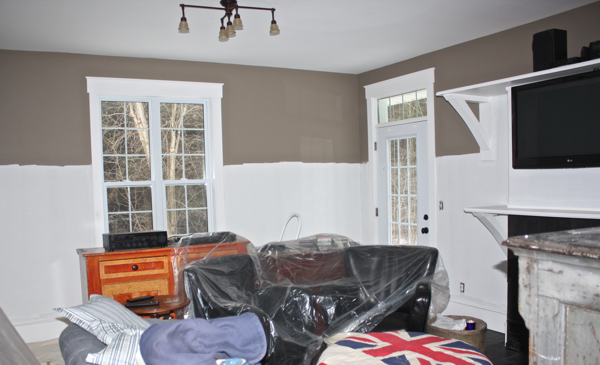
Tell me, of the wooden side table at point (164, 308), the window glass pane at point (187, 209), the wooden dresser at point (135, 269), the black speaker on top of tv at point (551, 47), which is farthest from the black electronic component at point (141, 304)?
the black speaker on top of tv at point (551, 47)

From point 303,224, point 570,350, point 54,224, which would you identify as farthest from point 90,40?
point 570,350

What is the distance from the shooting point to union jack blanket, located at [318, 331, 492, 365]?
5.82 feet

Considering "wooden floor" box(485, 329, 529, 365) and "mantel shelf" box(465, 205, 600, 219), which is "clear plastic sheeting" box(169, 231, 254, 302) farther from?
"wooden floor" box(485, 329, 529, 365)

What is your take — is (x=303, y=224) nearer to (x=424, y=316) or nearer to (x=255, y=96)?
(x=255, y=96)

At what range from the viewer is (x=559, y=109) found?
3127 mm

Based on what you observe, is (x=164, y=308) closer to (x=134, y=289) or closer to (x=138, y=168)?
(x=134, y=289)

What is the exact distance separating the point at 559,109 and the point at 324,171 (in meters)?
2.77

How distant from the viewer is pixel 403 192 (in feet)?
16.3

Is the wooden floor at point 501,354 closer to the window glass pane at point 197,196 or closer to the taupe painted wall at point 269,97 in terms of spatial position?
the taupe painted wall at point 269,97

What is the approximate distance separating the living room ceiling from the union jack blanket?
2.26 meters

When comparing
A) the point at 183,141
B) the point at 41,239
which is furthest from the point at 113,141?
the point at 41,239

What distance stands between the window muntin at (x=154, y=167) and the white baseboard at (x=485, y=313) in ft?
8.76

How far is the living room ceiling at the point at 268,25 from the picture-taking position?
3158mm

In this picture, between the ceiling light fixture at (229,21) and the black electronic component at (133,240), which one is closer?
the ceiling light fixture at (229,21)
